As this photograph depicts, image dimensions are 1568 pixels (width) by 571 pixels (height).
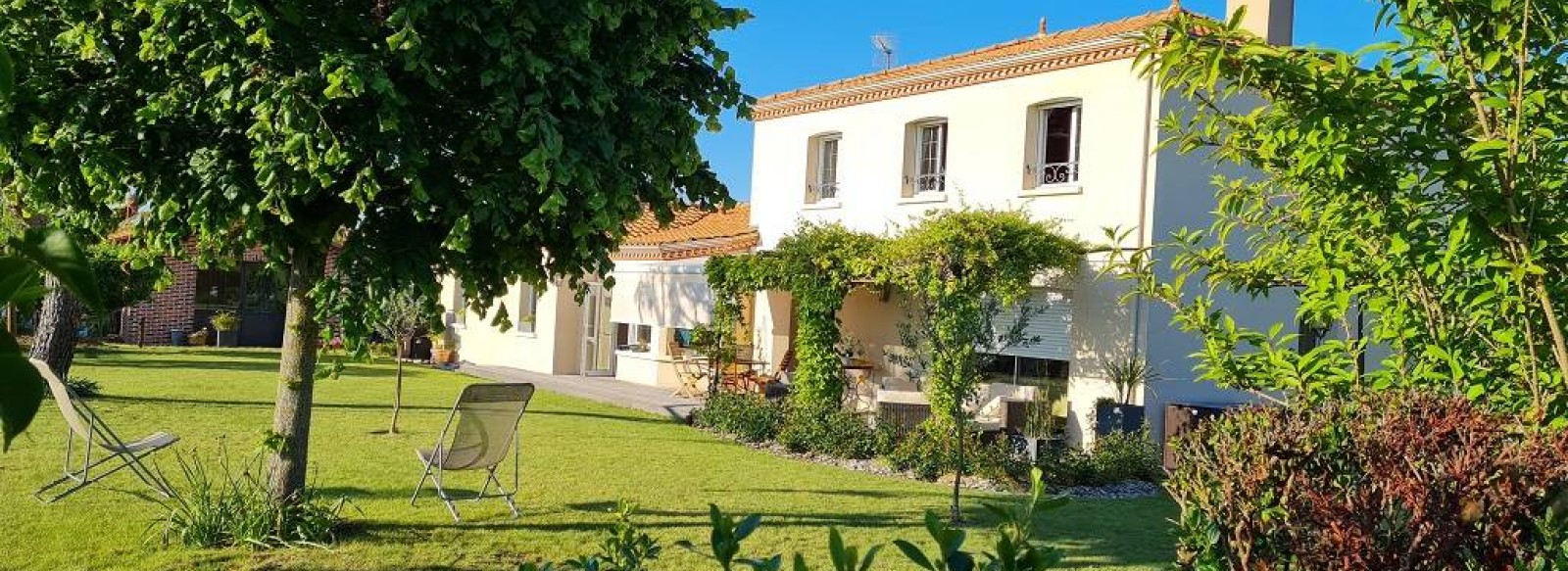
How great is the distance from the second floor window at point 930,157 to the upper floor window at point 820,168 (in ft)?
7.07

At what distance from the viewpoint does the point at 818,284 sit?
17.2 meters

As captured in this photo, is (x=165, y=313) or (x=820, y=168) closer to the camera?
(x=820, y=168)

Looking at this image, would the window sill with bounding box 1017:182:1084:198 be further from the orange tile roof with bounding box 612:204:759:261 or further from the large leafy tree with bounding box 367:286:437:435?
the large leafy tree with bounding box 367:286:437:435

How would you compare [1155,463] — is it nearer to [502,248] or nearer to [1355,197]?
[502,248]

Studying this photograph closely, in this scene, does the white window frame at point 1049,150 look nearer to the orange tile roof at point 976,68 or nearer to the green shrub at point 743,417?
the orange tile roof at point 976,68

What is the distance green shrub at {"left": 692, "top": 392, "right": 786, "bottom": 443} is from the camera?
1588 centimetres

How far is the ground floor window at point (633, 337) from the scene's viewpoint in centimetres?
2488

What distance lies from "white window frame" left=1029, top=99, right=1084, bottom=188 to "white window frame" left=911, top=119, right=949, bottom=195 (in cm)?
181

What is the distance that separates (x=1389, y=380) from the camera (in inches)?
171

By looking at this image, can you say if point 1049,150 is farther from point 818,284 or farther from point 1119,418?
point 1119,418

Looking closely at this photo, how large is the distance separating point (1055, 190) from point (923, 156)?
3039 millimetres

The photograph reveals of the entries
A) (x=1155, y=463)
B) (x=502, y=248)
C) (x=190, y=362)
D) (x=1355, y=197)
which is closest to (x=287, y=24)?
(x=502, y=248)

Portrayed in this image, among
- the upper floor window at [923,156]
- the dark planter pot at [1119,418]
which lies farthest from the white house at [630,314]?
the dark planter pot at [1119,418]

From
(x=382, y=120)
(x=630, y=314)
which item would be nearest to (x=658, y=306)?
(x=630, y=314)
